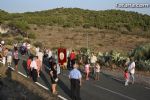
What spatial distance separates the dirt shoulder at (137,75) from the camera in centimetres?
2688

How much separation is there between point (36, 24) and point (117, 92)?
8582 centimetres

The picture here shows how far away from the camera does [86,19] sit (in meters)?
128

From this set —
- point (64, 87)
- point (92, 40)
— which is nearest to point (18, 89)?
point (64, 87)

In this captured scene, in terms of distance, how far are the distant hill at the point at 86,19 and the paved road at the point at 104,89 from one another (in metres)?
65.7

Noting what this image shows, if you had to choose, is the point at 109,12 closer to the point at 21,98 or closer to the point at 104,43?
the point at 104,43

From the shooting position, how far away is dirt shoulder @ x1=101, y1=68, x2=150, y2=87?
26.9m

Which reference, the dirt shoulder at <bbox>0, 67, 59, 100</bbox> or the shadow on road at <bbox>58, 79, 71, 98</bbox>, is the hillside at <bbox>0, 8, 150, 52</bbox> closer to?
the dirt shoulder at <bbox>0, 67, 59, 100</bbox>

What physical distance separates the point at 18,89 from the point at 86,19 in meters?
108

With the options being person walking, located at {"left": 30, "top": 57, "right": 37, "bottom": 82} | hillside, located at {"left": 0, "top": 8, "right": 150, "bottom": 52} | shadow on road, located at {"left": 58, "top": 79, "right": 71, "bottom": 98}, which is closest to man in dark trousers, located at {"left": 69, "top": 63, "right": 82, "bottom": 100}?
shadow on road, located at {"left": 58, "top": 79, "right": 71, "bottom": 98}

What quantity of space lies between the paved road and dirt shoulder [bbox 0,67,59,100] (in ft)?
2.66

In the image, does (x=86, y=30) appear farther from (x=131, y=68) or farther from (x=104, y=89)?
(x=104, y=89)

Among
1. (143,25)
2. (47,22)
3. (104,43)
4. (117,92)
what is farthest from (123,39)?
(117,92)

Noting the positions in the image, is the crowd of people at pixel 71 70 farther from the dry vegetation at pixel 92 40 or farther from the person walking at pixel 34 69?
the dry vegetation at pixel 92 40

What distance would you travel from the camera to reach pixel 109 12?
147875 mm
